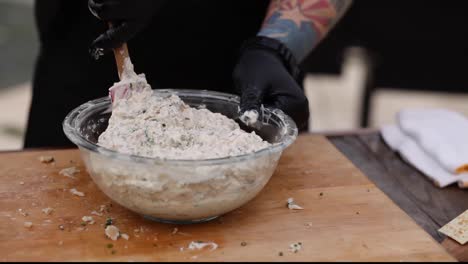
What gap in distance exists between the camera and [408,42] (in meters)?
3.72

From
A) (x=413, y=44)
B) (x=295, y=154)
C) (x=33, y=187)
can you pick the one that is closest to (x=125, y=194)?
(x=33, y=187)

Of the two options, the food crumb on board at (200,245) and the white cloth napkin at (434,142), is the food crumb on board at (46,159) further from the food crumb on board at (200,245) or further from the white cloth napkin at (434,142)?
the white cloth napkin at (434,142)

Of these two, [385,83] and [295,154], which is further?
[385,83]

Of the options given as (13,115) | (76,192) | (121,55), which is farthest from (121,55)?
(13,115)

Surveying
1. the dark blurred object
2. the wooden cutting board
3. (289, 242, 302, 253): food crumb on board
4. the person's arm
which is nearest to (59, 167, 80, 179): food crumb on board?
the wooden cutting board

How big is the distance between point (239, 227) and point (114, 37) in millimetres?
521

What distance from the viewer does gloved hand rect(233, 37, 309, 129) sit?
149 centimetres

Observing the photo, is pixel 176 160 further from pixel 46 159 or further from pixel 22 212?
pixel 46 159

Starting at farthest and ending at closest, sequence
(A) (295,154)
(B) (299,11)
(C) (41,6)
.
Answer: (C) (41,6) → (B) (299,11) → (A) (295,154)

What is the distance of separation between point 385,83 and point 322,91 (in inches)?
42.9

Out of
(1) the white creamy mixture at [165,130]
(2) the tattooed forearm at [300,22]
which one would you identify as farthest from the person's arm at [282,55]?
(1) the white creamy mixture at [165,130]

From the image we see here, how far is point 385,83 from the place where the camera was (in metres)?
3.93

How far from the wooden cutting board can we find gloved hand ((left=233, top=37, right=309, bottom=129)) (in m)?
0.18

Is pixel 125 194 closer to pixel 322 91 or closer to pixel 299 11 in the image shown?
pixel 299 11
